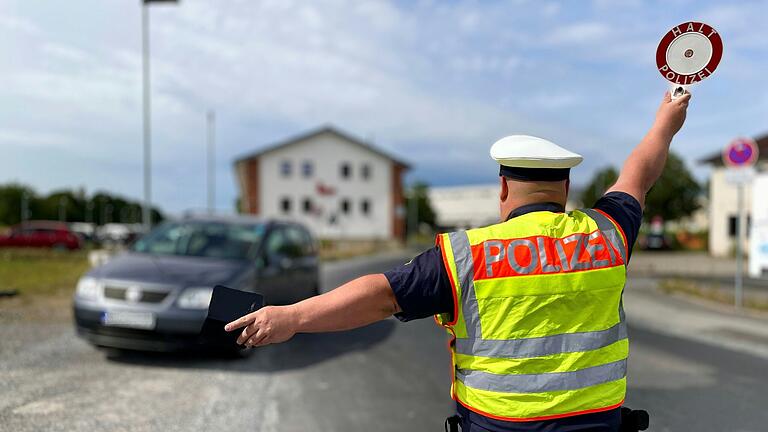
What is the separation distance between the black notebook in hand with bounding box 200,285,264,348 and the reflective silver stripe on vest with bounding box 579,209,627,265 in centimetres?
112

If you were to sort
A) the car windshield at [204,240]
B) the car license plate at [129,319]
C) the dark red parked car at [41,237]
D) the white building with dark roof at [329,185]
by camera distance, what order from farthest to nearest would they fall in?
A: 1. the white building with dark roof at [329,185]
2. the dark red parked car at [41,237]
3. the car windshield at [204,240]
4. the car license plate at [129,319]

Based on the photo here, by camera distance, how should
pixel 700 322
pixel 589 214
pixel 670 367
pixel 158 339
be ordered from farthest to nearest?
pixel 700 322, pixel 670 367, pixel 158 339, pixel 589 214

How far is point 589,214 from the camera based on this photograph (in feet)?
6.74

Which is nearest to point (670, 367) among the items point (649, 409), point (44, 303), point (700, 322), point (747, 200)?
point (649, 409)

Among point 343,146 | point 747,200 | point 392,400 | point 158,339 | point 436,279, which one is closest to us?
point 436,279

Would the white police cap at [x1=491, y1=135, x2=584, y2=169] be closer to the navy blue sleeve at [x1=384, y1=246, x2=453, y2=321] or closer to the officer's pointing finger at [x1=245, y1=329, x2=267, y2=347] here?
the navy blue sleeve at [x1=384, y1=246, x2=453, y2=321]

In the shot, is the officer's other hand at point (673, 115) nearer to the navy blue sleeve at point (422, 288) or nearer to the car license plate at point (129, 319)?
the navy blue sleeve at point (422, 288)

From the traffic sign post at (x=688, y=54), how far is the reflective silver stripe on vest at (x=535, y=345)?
1.13 meters

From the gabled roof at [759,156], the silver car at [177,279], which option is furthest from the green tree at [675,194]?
the silver car at [177,279]

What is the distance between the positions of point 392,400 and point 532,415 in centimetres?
382

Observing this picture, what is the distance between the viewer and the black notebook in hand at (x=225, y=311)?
1.90 meters

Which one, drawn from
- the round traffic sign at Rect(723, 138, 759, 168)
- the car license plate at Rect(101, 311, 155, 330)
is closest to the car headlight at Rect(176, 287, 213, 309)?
the car license plate at Rect(101, 311, 155, 330)

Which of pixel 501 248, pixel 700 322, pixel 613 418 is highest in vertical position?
pixel 501 248

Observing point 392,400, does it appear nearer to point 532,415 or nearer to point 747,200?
point 532,415
